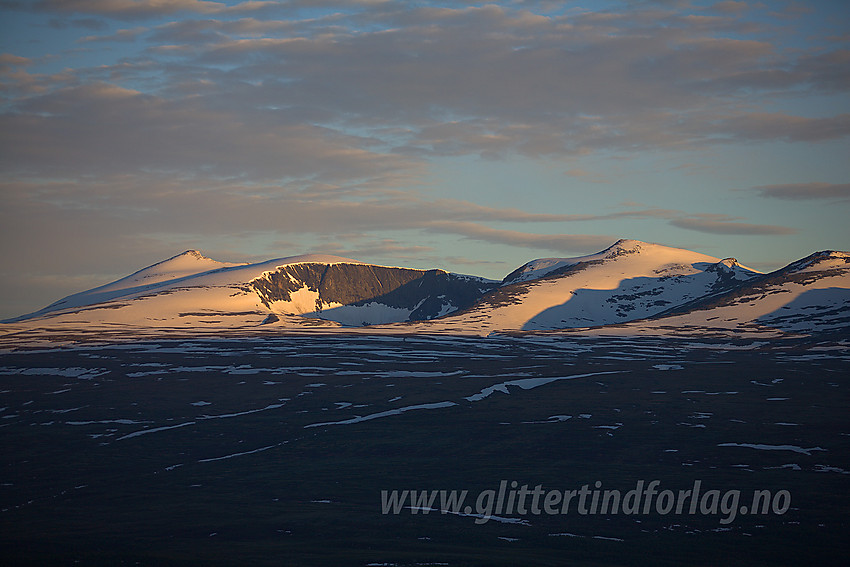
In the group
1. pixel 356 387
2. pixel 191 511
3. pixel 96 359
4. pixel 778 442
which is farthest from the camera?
pixel 96 359

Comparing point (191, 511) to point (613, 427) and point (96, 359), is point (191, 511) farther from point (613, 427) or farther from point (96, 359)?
point (96, 359)

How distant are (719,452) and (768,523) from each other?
761 inches

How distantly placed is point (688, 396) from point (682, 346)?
65.5 meters

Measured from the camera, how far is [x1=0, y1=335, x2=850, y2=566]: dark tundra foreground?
3653cm

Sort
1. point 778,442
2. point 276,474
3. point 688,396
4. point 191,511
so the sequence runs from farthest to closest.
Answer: point 688,396, point 778,442, point 276,474, point 191,511

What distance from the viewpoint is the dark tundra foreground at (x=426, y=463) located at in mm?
36531

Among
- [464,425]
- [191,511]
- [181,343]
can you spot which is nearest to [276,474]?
[191,511]

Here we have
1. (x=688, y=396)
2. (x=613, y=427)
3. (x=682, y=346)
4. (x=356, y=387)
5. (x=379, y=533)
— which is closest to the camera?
(x=379, y=533)

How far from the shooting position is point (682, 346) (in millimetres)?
148125

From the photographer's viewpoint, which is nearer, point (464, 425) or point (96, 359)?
point (464, 425)

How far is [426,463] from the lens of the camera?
5762 centimetres

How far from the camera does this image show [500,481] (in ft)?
168

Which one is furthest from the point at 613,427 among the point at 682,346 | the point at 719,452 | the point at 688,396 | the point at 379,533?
the point at 682,346

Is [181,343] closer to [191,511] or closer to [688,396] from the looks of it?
[688,396]
